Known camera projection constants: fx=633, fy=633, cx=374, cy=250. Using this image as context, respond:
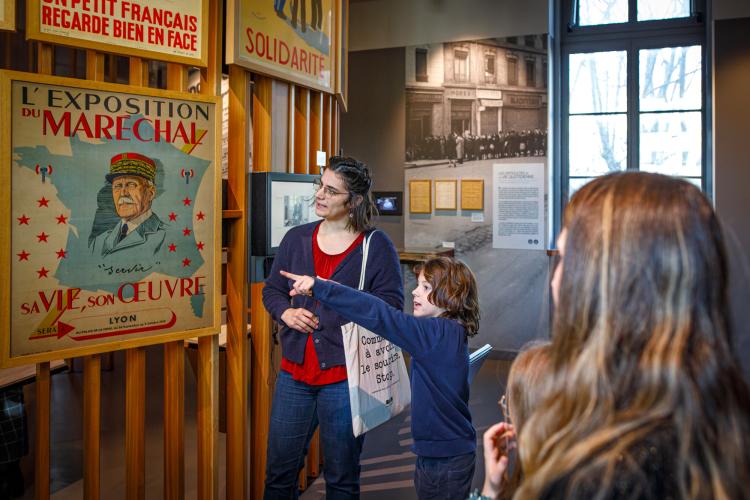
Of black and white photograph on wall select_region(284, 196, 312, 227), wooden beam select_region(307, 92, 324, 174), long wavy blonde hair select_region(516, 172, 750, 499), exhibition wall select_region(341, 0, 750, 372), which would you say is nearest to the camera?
long wavy blonde hair select_region(516, 172, 750, 499)

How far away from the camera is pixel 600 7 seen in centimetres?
631

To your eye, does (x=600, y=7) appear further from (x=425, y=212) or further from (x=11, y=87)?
(x=11, y=87)

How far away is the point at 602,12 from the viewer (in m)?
6.30

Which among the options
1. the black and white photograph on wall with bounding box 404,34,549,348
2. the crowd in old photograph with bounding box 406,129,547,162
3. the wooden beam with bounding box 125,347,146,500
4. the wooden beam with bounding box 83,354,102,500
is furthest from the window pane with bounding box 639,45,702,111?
the wooden beam with bounding box 83,354,102,500

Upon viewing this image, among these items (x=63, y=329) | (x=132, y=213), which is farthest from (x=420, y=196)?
(x=63, y=329)

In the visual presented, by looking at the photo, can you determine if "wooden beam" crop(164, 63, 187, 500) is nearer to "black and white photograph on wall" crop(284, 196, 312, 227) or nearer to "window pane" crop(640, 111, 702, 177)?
"black and white photograph on wall" crop(284, 196, 312, 227)

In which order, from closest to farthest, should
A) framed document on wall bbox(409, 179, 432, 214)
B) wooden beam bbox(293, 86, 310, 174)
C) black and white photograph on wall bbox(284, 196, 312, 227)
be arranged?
black and white photograph on wall bbox(284, 196, 312, 227)
wooden beam bbox(293, 86, 310, 174)
framed document on wall bbox(409, 179, 432, 214)

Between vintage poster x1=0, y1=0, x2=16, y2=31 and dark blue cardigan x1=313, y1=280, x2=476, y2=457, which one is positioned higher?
vintage poster x1=0, y1=0, x2=16, y2=31

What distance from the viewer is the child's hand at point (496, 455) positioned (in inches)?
45.7

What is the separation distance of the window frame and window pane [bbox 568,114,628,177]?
53mm

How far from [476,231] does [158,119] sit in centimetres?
433

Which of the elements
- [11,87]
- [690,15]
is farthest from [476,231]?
[11,87]

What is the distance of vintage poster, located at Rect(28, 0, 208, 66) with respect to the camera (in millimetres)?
1979

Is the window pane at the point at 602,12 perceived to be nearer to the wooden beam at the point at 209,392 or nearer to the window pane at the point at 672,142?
the window pane at the point at 672,142
